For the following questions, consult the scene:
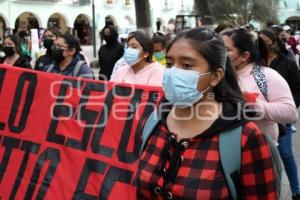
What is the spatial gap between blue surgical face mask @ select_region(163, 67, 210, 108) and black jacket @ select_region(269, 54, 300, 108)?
2.52 m

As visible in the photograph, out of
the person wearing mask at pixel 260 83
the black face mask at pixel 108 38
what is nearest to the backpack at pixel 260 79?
the person wearing mask at pixel 260 83

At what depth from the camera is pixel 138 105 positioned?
3.62 meters

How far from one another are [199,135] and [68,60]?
3.44m

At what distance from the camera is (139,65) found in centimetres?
457

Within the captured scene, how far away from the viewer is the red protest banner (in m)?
3.51

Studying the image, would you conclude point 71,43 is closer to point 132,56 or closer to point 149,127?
point 132,56

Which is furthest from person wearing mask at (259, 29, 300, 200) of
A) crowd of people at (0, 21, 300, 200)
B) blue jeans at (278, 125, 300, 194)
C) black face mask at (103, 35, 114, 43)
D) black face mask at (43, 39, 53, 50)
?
black face mask at (103, 35, 114, 43)

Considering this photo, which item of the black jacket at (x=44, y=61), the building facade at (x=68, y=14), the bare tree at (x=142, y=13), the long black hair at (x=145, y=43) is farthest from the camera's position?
the building facade at (x=68, y=14)

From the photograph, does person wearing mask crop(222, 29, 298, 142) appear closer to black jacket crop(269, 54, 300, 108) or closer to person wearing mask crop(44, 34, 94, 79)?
black jacket crop(269, 54, 300, 108)

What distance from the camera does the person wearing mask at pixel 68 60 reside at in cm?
500

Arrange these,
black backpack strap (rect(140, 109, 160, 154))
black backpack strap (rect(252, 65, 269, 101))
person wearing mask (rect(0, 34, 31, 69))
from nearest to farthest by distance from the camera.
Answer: black backpack strap (rect(140, 109, 160, 154)) → black backpack strap (rect(252, 65, 269, 101)) → person wearing mask (rect(0, 34, 31, 69))

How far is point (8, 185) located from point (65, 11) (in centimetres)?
3725

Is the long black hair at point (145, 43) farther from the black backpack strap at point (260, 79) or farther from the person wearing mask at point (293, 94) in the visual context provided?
the black backpack strap at point (260, 79)

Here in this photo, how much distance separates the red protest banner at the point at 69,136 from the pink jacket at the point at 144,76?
0.61 m
